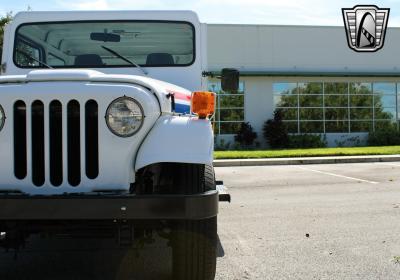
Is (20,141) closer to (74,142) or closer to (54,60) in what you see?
(74,142)

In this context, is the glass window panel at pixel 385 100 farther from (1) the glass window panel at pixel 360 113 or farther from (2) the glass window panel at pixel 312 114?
(2) the glass window panel at pixel 312 114

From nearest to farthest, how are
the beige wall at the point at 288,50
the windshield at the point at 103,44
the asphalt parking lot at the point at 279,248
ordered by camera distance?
the asphalt parking lot at the point at 279,248
the windshield at the point at 103,44
the beige wall at the point at 288,50

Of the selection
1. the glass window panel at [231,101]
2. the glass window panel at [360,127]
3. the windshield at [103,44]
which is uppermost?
the glass window panel at [231,101]

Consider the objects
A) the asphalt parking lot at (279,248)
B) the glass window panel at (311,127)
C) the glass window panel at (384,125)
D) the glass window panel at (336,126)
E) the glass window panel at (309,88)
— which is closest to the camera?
the asphalt parking lot at (279,248)

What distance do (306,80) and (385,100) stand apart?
4195mm

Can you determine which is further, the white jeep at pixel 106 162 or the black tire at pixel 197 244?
the black tire at pixel 197 244

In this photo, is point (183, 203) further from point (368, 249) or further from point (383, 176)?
point (383, 176)

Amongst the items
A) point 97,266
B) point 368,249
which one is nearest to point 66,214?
point 97,266

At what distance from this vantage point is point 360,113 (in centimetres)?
2577

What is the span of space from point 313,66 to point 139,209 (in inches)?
889

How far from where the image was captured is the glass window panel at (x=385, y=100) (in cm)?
2595

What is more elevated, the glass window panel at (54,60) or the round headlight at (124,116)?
the glass window panel at (54,60)

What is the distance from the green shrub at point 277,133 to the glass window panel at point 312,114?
1856mm

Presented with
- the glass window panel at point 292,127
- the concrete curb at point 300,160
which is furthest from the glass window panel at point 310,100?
the concrete curb at point 300,160
